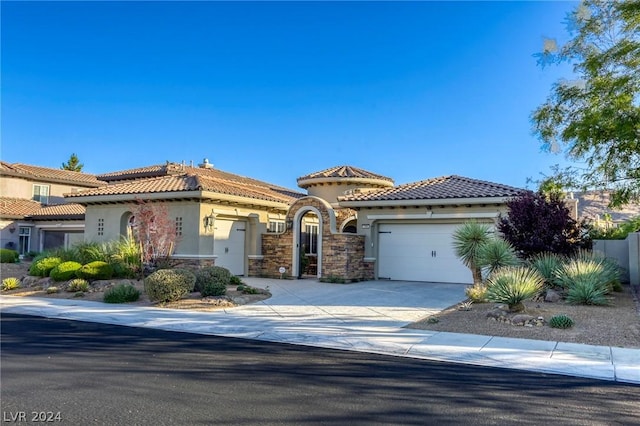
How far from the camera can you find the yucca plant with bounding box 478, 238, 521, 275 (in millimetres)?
13328

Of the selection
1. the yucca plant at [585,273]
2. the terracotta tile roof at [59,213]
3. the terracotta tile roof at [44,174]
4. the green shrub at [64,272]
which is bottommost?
the green shrub at [64,272]

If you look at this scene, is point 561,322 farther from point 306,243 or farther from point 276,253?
point 306,243

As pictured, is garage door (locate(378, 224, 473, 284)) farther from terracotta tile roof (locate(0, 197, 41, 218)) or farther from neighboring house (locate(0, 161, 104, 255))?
terracotta tile roof (locate(0, 197, 41, 218))

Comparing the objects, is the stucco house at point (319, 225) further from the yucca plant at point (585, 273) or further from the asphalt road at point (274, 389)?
the asphalt road at point (274, 389)

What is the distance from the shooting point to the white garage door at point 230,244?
19953 mm

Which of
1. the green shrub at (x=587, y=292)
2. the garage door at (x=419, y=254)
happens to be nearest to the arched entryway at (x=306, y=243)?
the garage door at (x=419, y=254)

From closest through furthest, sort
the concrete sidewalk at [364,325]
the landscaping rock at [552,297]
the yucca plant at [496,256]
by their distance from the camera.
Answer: the concrete sidewalk at [364,325] < the landscaping rock at [552,297] < the yucca plant at [496,256]

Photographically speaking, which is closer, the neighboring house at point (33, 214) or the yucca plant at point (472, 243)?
the yucca plant at point (472, 243)

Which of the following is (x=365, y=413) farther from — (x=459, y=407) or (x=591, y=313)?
(x=591, y=313)

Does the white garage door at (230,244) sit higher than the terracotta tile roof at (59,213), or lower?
lower

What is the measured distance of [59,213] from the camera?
102 feet

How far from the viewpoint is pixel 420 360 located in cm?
788

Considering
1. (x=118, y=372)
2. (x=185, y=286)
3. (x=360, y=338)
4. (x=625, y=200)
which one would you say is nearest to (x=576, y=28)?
(x=625, y=200)

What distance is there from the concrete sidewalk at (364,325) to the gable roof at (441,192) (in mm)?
3681
